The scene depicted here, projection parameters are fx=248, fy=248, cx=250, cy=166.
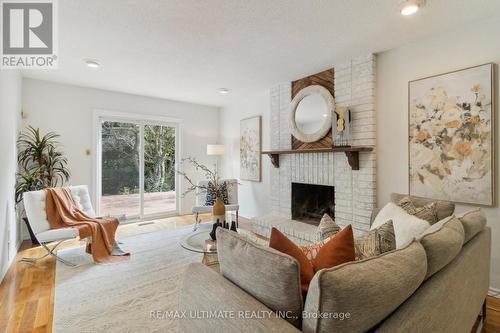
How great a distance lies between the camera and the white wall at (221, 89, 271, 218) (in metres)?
4.64

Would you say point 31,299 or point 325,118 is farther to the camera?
point 325,118

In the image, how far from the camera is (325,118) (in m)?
3.44

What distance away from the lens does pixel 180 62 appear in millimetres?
3168

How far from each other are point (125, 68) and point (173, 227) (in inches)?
104

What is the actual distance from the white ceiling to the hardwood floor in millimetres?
2452

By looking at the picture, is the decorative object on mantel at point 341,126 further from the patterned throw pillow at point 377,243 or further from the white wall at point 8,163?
the white wall at point 8,163

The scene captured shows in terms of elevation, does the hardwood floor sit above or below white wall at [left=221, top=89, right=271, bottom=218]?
below

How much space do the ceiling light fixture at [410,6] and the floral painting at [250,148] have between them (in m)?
2.95

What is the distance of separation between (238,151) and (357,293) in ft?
15.5

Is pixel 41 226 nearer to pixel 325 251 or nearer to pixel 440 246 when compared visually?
pixel 325 251

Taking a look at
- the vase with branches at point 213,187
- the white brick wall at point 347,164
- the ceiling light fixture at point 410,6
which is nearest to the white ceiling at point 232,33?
the ceiling light fixture at point 410,6

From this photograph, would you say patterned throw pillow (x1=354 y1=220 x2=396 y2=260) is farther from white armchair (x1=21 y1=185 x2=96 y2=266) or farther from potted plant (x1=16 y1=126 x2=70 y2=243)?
potted plant (x1=16 y1=126 x2=70 y2=243)

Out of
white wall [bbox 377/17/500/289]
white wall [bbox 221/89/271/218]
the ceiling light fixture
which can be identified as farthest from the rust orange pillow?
white wall [bbox 221/89/271/218]

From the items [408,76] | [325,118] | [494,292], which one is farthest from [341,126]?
[494,292]
